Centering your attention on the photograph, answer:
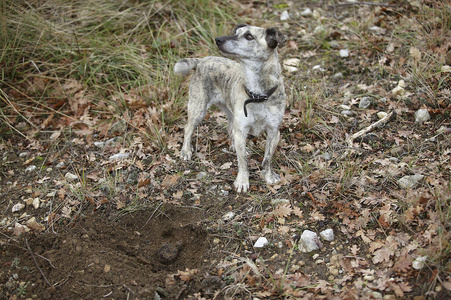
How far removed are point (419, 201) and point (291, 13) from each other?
16.9 feet

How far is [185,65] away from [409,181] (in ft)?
9.39

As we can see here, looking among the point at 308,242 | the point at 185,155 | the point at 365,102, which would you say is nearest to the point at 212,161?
the point at 185,155

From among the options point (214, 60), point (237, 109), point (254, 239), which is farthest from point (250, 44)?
point (254, 239)

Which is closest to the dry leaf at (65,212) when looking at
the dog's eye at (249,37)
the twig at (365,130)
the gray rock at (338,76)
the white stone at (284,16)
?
the dog's eye at (249,37)

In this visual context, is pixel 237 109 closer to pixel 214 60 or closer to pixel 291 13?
pixel 214 60

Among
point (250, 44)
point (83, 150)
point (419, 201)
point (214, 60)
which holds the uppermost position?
point (250, 44)

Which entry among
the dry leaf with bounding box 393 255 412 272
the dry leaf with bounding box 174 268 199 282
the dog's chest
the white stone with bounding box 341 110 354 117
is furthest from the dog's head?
the dry leaf with bounding box 393 255 412 272

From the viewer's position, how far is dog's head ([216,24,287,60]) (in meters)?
4.16

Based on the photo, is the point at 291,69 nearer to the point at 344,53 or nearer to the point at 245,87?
the point at 344,53

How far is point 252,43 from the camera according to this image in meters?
4.21

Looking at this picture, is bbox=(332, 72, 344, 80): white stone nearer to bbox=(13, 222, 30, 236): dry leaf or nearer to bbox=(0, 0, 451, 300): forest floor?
bbox=(0, 0, 451, 300): forest floor

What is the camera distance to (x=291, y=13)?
26.1ft

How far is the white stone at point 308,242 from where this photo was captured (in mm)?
3797

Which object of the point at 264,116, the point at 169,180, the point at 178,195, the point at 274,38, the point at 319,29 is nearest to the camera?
the point at 274,38
